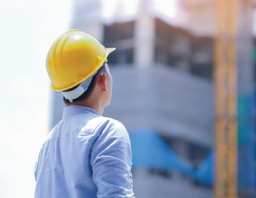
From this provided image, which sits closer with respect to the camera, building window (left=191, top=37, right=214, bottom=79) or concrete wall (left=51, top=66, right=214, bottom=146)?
concrete wall (left=51, top=66, right=214, bottom=146)

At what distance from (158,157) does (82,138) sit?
23866 millimetres

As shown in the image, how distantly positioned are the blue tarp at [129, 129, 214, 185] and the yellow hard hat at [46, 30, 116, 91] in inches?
903

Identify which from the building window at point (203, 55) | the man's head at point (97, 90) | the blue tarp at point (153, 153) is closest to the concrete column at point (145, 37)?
the building window at point (203, 55)

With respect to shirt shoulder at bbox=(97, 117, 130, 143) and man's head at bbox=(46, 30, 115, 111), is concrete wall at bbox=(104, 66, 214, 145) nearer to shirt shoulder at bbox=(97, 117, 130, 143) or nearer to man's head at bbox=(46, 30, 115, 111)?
man's head at bbox=(46, 30, 115, 111)

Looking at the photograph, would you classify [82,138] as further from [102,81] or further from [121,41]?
[121,41]

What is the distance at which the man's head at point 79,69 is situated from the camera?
57.6 inches

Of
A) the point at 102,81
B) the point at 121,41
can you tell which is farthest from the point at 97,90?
the point at 121,41

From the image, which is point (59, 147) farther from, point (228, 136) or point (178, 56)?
point (178, 56)

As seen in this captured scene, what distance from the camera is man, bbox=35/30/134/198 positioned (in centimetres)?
127

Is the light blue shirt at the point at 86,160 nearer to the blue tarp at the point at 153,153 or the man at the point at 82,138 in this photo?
the man at the point at 82,138

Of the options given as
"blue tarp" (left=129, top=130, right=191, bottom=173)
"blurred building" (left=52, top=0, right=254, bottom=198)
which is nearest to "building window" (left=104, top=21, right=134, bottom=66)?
"blurred building" (left=52, top=0, right=254, bottom=198)

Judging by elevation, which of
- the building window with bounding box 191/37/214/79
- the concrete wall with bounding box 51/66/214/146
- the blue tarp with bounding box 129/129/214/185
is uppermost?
the building window with bounding box 191/37/214/79

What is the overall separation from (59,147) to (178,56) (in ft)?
93.0

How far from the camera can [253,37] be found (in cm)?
2844
